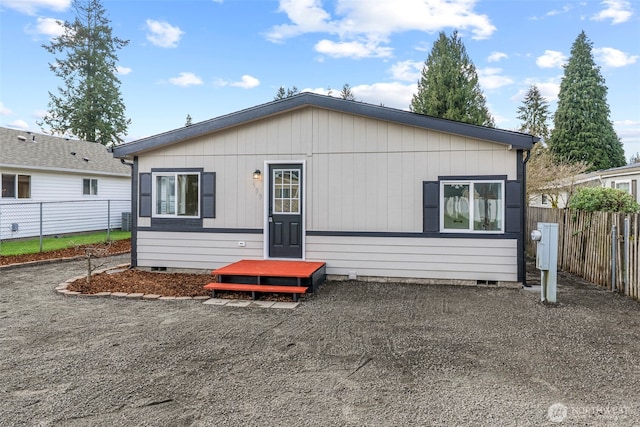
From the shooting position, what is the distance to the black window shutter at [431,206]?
658 cm

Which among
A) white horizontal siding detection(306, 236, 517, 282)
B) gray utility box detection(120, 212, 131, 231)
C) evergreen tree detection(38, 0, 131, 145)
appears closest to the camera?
white horizontal siding detection(306, 236, 517, 282)

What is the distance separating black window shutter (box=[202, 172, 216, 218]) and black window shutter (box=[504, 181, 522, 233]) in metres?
5.27

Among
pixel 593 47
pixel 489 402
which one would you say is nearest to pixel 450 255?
pixel 489 402

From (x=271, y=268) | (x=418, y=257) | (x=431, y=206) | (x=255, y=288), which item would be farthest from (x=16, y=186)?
(x=431, y=206)

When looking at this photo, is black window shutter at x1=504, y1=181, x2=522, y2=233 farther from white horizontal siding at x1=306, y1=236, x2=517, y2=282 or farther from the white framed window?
the white framed window

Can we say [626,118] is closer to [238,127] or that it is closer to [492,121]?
[492,121]

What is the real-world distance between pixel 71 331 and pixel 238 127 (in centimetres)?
446

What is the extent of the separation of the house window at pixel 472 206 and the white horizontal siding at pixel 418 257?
23cm

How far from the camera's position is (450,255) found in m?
6.60

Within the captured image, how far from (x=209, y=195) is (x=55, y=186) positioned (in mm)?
9273

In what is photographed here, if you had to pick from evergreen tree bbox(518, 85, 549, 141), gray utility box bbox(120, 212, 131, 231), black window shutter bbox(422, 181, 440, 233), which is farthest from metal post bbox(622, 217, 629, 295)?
evergreen tree bbox(518, 85, 549, 141)

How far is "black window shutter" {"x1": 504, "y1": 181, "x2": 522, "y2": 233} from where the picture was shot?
630 cm

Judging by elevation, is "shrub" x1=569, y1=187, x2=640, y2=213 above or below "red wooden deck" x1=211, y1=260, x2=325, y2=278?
above

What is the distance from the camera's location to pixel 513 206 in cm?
633
